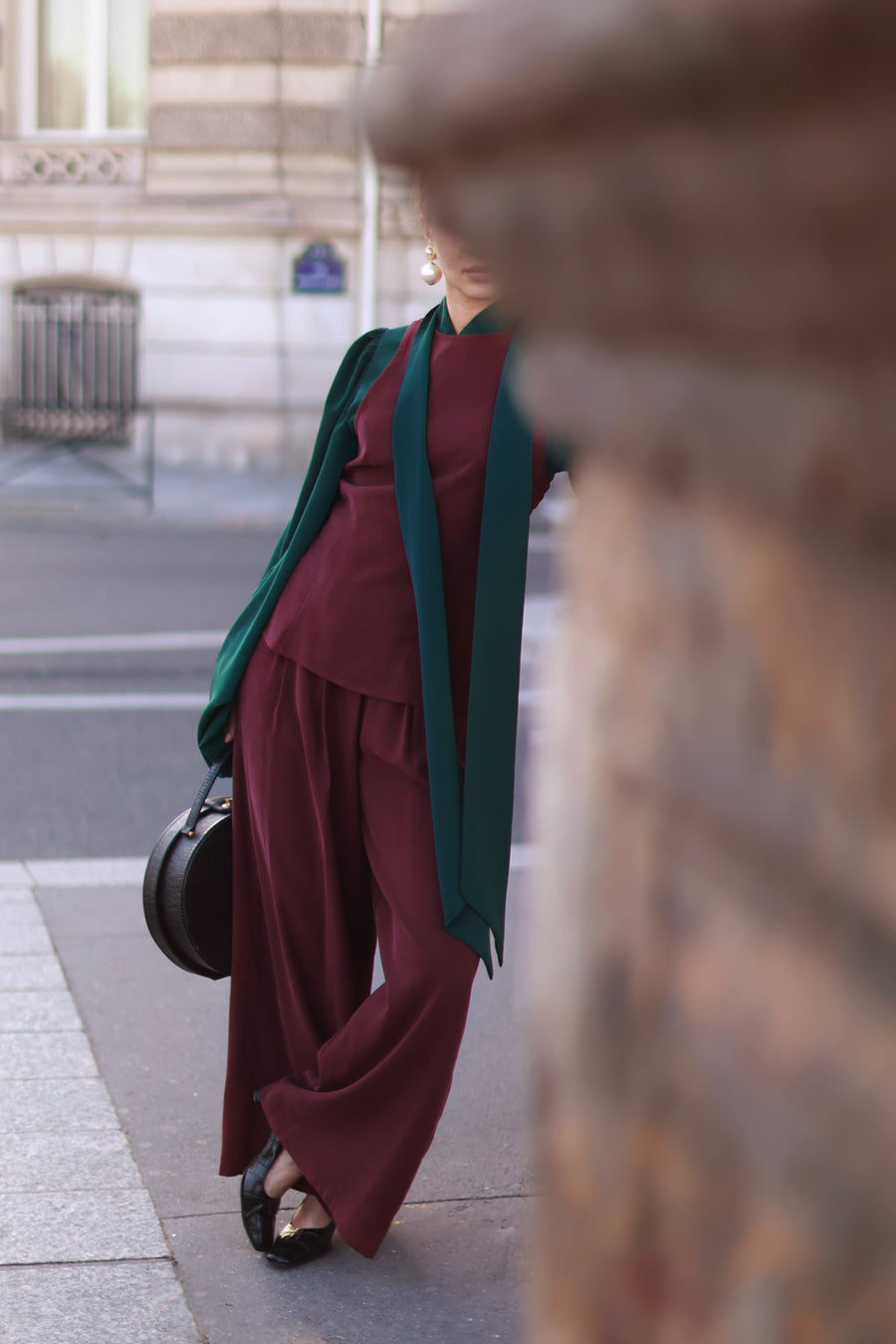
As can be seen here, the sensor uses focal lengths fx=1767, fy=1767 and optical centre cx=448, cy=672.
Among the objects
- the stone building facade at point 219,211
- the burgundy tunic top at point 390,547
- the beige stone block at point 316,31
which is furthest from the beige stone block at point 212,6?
the burgundy tunic top at point 390,547

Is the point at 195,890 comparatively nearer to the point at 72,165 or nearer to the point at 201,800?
the point at 201,800

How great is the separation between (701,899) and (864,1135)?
0.10m

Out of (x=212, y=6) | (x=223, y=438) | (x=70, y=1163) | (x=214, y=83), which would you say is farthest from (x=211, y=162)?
(x=70, y=1163)

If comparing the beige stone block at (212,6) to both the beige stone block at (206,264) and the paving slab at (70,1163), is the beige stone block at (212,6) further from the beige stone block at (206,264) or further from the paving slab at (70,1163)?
the paving slab at (70,1163)

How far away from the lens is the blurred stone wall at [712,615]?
0.49 m

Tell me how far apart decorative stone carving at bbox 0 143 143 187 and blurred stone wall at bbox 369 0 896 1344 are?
21689 mm

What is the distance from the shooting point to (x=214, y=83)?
67.2 feet

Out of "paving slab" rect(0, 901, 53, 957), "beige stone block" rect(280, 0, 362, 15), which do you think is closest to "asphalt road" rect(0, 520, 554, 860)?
"paving slab" rect(0, 901, 53, 957)

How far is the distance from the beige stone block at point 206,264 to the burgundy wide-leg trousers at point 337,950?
18.3 m

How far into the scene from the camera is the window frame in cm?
2186

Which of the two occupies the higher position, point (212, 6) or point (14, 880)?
point (212, 6)

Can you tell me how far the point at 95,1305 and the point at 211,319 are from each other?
62.4 feet

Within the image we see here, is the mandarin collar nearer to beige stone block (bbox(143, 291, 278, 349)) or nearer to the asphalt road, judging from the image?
the asphalt road

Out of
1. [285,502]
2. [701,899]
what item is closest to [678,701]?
[701,899]
